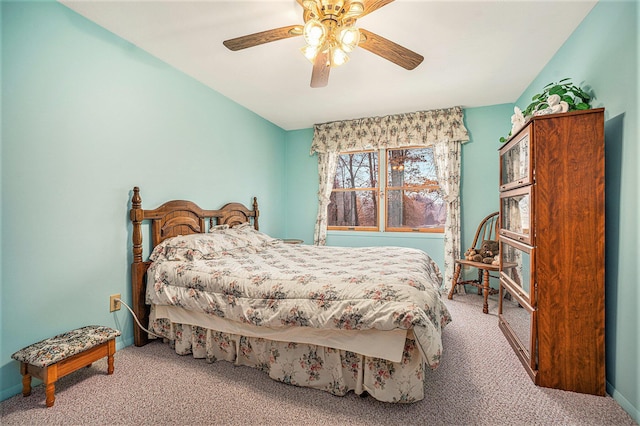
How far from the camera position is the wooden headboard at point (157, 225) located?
2439 millimetres

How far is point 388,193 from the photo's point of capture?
453cm

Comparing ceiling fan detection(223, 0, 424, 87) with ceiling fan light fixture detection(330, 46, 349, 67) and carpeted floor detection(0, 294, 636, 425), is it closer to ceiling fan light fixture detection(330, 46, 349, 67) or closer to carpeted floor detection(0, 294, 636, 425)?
ceiling fan light fixture detection(330, 46, 349, 67)

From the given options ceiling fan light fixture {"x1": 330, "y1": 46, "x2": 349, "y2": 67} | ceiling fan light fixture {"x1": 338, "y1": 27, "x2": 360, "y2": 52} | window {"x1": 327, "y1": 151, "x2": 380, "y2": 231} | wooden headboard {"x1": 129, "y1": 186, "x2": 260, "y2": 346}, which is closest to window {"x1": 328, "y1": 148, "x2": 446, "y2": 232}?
window {"x1": 327, "y1": 151, "x2": 380, "y2": 231}

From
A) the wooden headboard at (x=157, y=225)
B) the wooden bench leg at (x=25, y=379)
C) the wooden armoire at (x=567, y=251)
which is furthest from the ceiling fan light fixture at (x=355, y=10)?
the wooden bench leg at (x=25, y=379)

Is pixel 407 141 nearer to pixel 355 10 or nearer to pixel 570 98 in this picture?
pixel 570 98

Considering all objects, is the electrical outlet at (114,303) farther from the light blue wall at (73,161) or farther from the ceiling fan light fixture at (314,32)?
the ceiling fan light fixture at (314,32)

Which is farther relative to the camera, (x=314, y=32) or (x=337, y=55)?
(x=337, y=55)

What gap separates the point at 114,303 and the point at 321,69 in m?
2.42

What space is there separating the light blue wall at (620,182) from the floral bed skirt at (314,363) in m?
1.16

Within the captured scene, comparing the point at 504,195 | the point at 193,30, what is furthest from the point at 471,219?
the point at 193,30

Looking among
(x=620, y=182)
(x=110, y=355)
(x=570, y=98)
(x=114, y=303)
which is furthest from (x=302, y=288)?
(x=570, y=98)

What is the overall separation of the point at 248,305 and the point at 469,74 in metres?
3.04

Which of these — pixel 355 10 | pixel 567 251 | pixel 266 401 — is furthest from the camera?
pixel 567 251

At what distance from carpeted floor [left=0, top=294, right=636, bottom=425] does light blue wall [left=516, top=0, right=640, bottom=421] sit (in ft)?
0.91
